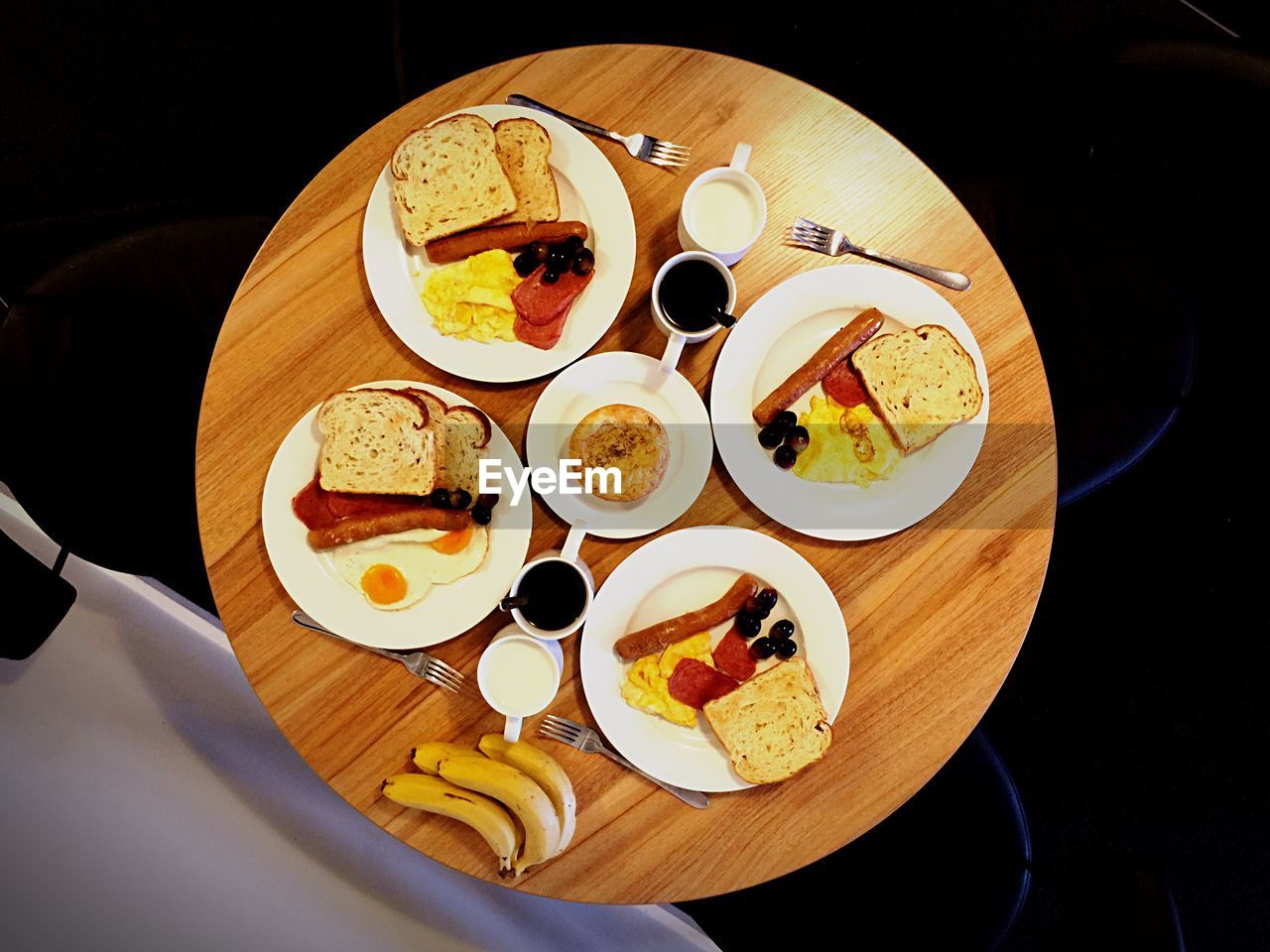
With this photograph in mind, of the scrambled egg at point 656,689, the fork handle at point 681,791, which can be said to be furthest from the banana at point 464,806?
the scrambled egg at point 656,689

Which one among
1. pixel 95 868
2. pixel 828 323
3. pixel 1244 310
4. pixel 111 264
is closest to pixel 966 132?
pixel 1244 310

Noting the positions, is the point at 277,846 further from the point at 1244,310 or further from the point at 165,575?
the point at 1244,310

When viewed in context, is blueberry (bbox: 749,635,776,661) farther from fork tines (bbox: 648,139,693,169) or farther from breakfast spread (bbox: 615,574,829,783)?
fork tines (bbox: 648,139,693,169)

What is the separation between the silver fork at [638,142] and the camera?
1946mm

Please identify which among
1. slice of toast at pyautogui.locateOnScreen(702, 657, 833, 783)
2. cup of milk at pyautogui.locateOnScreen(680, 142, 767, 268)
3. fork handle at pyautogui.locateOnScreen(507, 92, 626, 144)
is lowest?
slice of toast at pyautogui.locateOnScreen(702, 657, 833, 783)

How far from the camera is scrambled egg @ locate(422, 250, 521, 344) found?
6.27 ft

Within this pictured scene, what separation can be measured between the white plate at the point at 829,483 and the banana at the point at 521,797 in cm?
75

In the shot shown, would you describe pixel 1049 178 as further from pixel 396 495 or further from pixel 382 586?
pixel 382 586

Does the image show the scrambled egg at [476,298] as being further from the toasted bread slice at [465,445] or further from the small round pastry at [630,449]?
the small round pastry at [630,449]

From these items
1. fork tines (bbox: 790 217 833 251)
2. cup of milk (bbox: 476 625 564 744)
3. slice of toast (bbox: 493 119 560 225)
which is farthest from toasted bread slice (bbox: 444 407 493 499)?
fork tines (bbox: 790 217 833 251)

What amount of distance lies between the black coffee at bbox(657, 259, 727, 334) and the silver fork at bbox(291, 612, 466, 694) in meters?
0.88

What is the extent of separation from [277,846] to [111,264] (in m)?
1.49

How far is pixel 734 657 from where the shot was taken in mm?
1958

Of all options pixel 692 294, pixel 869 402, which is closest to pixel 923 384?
pixel 869 402
